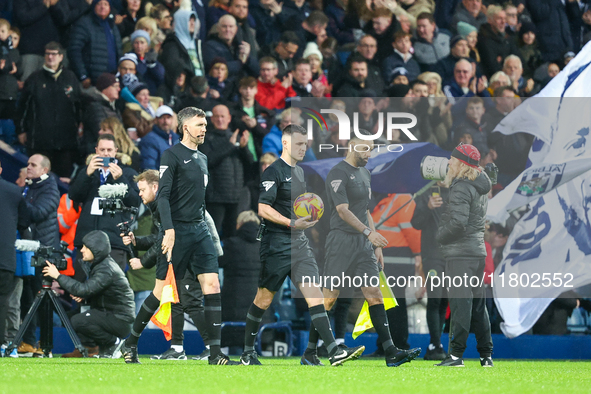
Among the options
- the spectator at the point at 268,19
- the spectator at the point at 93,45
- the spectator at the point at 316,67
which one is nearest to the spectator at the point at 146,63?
the spectator at the point at 93,45

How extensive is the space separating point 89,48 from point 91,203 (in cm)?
282

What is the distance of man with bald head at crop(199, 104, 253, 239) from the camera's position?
1110cm

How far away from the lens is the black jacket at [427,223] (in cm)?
1010

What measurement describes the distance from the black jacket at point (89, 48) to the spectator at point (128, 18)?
633 millimetres

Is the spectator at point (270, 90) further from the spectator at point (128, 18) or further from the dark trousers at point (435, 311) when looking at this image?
the dark trousers at point (435, 311)

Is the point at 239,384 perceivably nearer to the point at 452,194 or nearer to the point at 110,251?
the point at 452,194

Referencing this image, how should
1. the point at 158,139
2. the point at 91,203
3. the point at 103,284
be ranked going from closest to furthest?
the point at 103,284 → the point at 91,203 → the point at 158,139

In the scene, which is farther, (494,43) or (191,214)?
(494,43)

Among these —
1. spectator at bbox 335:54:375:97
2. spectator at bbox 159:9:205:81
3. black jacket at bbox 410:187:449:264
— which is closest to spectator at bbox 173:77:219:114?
spectator at bbox 159:9:205:81

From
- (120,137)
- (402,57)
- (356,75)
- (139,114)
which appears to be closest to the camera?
(120,137)

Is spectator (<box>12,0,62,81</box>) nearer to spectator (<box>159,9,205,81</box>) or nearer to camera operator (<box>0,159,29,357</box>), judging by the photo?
spectator (<box>159,9,205,81</box>)

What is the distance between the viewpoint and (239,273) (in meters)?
10.4

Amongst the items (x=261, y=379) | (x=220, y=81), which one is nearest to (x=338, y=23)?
(x=220, y=81)

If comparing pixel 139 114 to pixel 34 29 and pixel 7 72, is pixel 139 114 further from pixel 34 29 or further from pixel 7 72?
pixel 34 29
